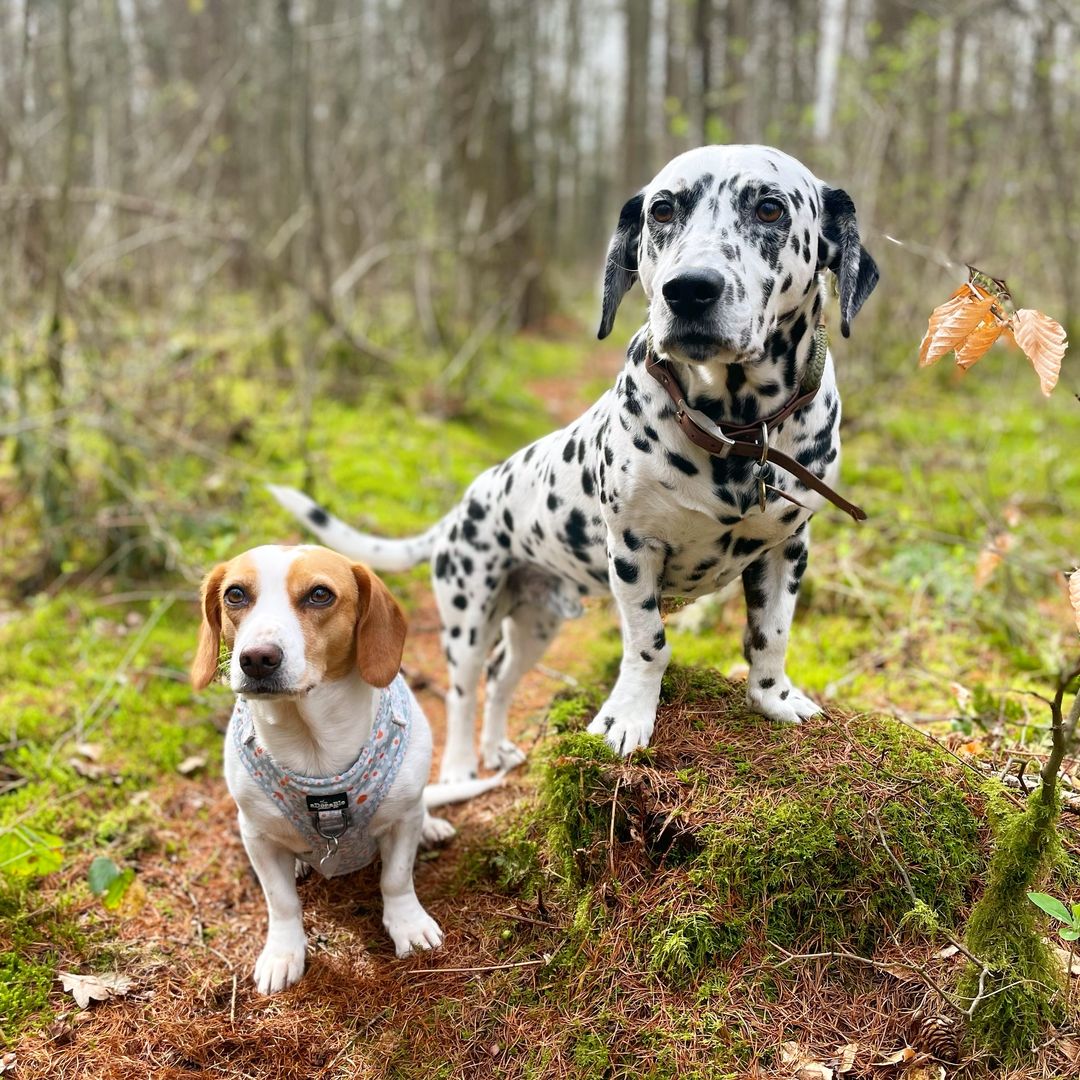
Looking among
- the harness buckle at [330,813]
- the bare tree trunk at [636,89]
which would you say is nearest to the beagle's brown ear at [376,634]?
the harness buckle at [330,813]

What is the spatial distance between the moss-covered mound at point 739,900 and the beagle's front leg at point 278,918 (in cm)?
65

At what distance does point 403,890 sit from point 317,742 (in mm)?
636

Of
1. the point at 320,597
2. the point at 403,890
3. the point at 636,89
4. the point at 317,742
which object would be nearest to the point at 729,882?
the point at 403,890

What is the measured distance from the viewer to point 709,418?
9.55 ft

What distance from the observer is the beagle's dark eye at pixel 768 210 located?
2703mm

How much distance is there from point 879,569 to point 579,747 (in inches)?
151

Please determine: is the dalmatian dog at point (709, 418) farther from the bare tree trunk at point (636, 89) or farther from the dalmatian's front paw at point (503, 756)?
the bare tree trunk at point (636, 89)

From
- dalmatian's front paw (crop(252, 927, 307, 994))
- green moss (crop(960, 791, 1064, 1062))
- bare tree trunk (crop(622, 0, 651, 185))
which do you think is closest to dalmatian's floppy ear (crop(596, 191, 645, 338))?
green moss (crop(960, 791, 1064, 1062))

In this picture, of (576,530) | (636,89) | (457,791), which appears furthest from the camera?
(636,89)

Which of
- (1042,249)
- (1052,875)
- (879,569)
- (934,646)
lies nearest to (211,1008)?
(1052,875)

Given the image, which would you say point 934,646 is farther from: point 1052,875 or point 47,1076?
point 47,1076

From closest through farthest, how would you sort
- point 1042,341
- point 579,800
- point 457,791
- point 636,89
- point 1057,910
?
point 1057,910
point 1042,341
point 579,800
point 457,791
point 636,89

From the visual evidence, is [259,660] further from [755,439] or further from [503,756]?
[503,756]

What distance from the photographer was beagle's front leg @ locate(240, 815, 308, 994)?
3.08 meters
